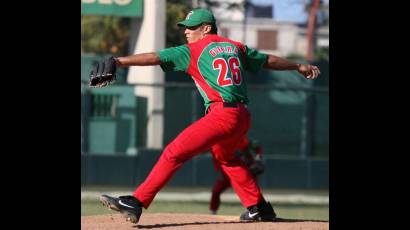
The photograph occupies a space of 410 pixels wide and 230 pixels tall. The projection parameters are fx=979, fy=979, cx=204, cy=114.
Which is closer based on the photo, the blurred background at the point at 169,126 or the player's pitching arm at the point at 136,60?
the player's pitching arm at the point at 136,60

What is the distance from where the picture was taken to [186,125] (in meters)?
20.5

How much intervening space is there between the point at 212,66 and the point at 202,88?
0.27 m

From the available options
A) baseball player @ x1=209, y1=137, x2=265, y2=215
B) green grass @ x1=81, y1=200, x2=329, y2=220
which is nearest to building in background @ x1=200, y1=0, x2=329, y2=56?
green grass @ x1=81, y1=200, x2=329, y2=220

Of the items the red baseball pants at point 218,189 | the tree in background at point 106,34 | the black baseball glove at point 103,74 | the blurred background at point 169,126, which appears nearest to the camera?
the black baseball glove at point 103,74

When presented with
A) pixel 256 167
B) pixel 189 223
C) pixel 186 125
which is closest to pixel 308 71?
pixel 189 223

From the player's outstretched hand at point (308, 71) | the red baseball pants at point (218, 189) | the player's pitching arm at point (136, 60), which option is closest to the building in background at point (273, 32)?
the red baseball pants at point (218, 189)

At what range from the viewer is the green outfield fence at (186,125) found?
64.8ft

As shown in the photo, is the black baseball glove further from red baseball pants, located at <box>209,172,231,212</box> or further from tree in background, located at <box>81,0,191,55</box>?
tree in background, located at <box>81,0,191,55</box>

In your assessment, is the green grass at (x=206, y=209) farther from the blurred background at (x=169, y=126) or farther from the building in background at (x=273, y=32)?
the building in background at (x=273, y=32)

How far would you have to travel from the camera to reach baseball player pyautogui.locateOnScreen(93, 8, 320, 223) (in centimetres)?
821

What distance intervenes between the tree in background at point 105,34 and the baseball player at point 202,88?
1765 cm

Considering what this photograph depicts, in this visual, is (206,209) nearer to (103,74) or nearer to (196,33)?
(196,33)
